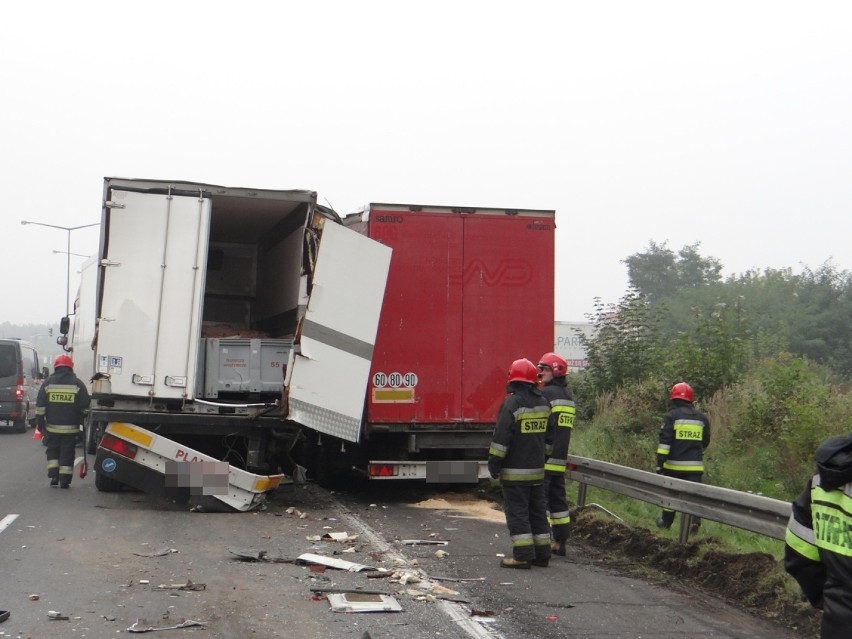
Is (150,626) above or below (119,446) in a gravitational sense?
below

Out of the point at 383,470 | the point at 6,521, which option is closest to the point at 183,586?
the point at 6,521

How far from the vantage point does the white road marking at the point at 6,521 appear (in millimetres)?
9204

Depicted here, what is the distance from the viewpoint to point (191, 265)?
1043cm

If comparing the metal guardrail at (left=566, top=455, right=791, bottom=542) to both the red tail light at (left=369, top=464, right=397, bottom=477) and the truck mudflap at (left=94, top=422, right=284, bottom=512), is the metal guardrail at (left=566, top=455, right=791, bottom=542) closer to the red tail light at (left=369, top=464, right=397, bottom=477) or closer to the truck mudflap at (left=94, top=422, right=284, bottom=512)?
the red tail light at (left=369, top=464, right=397, bottom=477)

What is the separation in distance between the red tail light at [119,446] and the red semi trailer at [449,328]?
215 cm

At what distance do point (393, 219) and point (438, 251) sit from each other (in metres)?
0.65

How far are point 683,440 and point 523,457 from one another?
2281 millimetres

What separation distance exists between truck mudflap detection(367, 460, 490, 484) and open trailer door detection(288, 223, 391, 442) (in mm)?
809

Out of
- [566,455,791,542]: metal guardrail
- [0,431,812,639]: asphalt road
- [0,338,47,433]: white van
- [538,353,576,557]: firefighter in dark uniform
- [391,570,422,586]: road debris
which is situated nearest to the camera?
[0,431,812,639]: asphalt road

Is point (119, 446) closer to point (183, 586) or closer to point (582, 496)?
point (183, 586)

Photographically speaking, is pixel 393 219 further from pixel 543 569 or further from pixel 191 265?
pixel 543 569

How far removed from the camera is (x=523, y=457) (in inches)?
327

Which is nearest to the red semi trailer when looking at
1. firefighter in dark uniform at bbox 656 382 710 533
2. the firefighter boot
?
firefighter in dark uniform at bbox 656 382 710 533

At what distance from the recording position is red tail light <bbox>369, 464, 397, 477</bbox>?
11.3m
